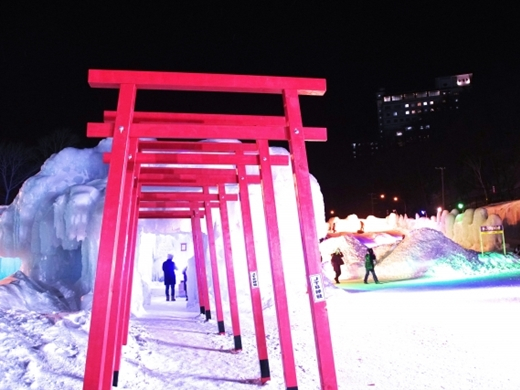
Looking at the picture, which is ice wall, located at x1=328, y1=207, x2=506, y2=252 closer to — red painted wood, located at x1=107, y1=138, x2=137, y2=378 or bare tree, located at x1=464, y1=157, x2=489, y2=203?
bare tree, located at x1=464, y1=157, x2=489, y2=203

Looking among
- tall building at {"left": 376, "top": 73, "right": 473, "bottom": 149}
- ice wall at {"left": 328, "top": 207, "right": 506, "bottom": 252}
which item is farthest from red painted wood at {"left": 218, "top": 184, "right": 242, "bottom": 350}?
tall building at {"left": 376, "top": 73, "right": 473, "bottom": 149}

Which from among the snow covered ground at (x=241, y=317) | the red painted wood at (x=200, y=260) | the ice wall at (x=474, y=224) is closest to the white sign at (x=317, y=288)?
the snow covered ground at (x=241, y=317)

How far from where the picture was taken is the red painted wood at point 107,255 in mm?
3273

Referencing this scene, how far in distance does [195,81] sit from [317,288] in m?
1.91

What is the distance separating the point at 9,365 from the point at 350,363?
14.3 feet

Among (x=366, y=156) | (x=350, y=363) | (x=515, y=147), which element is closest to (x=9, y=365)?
(x=350, y=363)

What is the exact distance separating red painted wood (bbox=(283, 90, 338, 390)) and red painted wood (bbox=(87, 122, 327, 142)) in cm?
16

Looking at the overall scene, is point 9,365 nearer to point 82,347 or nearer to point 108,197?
point 82,347

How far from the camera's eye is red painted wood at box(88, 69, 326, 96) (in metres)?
3.83

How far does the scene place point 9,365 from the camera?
5.29 metres

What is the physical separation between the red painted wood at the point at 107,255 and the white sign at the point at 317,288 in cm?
149

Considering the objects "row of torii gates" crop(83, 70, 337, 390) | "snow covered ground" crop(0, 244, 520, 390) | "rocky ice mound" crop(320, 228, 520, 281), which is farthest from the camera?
"rocky ice mound" crop(320, 228, 520, 281)

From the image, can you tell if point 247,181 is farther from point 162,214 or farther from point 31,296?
point 31,296

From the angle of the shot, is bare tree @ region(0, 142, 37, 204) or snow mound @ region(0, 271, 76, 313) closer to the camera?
snow mound @ region(0, 271, 76, 313)
